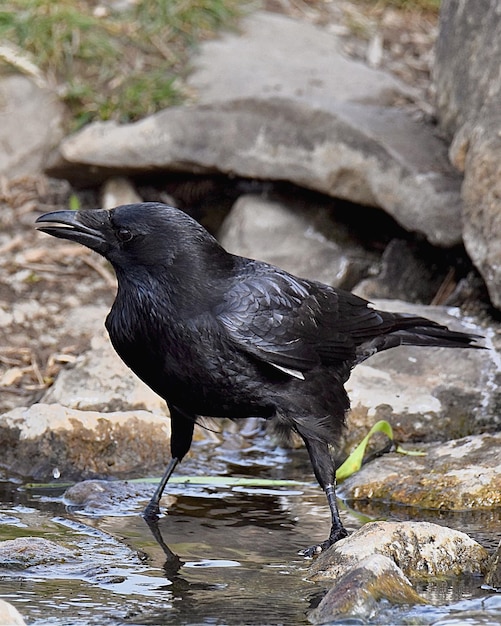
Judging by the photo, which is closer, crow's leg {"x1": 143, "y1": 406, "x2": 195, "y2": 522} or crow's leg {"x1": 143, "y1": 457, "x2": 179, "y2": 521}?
crow's leg {"x1": 143, "y1": 457, "x2": 179, "y2": 521}

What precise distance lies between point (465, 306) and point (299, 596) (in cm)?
319

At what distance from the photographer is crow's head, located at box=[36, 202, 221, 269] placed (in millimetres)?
4781

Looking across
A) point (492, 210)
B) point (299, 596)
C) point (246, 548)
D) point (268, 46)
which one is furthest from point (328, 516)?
point (268, 46)

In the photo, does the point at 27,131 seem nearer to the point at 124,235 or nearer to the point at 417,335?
the point at 417,335

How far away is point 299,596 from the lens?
13.2 ft

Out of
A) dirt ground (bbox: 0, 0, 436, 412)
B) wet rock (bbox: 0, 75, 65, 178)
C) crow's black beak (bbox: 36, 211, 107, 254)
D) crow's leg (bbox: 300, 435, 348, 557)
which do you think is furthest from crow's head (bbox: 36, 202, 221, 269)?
wet rock (bbox: 0, 75, 65, 178)

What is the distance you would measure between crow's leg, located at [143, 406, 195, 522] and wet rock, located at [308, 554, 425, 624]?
1490 mm

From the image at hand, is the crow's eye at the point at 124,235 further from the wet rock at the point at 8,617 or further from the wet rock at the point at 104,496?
the wet rock at the point at 8,617

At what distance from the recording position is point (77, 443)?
5.54 meters

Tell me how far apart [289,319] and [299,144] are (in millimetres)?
2868

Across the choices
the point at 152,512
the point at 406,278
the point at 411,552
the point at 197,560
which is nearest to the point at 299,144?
the point at 406,278

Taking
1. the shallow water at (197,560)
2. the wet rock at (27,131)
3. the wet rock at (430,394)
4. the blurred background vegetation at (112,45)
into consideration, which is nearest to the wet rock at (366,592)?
the shallow water at (197,560)

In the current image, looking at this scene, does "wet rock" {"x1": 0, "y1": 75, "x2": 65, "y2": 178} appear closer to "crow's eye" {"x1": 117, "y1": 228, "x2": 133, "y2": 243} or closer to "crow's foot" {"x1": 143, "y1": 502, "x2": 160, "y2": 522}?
"crow's eye" {"x1": 117, "y1": 228, "x2": 133, "y2": 243}

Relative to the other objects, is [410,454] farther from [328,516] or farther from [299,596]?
[299,596]
